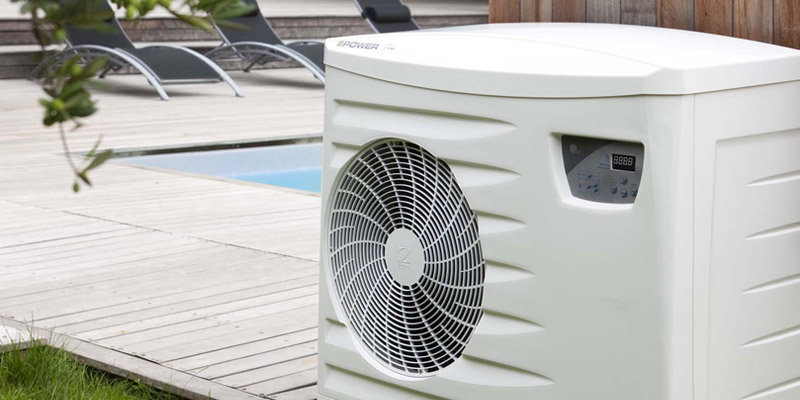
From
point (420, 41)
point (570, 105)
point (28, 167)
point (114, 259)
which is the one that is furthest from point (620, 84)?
point (28, 167)

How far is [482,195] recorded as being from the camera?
5.25 feet

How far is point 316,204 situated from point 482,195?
9.95ft

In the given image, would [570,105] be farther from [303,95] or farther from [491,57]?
[303,95]

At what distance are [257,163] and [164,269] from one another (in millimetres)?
2654

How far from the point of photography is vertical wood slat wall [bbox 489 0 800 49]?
5.91 ft

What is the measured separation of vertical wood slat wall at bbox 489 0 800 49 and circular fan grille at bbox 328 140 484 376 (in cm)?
59

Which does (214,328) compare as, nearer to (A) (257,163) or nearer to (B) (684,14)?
(B) (684,14)

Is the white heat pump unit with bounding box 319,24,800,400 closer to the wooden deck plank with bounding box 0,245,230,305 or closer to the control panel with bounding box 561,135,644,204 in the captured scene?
the control panel with bounding box 561,135,644,204

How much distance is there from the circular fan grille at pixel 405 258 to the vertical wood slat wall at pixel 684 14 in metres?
0.59

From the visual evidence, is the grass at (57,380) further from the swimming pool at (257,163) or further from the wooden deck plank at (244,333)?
the swimming pool at (257,163)

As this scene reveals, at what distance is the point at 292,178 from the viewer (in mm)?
6102

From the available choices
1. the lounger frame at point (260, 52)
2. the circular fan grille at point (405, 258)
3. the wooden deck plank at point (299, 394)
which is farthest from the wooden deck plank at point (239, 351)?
the lounger frame at point (260, 52)

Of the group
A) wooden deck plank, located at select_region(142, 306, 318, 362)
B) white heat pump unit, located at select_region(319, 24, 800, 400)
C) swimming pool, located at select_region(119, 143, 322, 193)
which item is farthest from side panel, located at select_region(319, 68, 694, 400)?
swimming pool, located at select_region(119, 143, 322, 193)

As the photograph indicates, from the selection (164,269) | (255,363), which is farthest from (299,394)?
(164,269)
